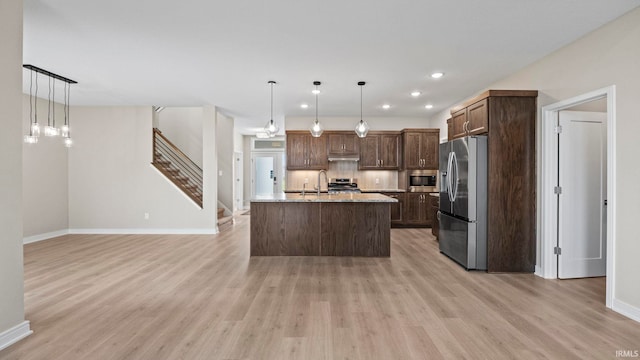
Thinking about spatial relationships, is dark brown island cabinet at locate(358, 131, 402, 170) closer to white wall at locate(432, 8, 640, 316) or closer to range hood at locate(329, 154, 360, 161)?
range hood at locate(329, 154, 360, 161)

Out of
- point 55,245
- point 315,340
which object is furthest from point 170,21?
point 55,245

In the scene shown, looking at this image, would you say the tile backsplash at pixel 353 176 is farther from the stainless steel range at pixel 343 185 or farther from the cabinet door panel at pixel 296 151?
the cabinet door panel at pixel 296 151

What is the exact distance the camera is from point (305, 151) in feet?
24.6

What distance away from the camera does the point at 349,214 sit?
4754 mm

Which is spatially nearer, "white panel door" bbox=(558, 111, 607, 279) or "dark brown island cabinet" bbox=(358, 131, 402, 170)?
"white panel door" bbox=(558, 111, 607, 279)

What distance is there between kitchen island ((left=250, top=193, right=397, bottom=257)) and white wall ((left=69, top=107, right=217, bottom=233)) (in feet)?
7.58

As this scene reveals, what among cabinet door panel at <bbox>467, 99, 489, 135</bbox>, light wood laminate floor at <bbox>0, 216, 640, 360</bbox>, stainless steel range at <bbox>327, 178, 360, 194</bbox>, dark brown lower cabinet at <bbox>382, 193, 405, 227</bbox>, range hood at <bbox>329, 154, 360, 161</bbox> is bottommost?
light wood laminate floor at <bbox>0, 216, 640, 360</bbox>

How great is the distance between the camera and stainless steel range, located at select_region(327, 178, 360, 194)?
7.47 meters

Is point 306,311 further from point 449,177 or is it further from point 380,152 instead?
point 380,152

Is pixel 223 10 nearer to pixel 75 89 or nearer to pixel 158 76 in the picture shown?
pixel 158 76

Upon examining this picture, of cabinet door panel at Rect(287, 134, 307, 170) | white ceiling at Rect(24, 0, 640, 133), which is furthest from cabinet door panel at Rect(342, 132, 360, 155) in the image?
white ceiling at Rect(24, 0, 640, 133)

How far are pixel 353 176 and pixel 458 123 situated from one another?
341 centimetres

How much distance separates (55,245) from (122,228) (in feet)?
4.08

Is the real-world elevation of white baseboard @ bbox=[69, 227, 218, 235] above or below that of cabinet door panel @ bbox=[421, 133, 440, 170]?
below
